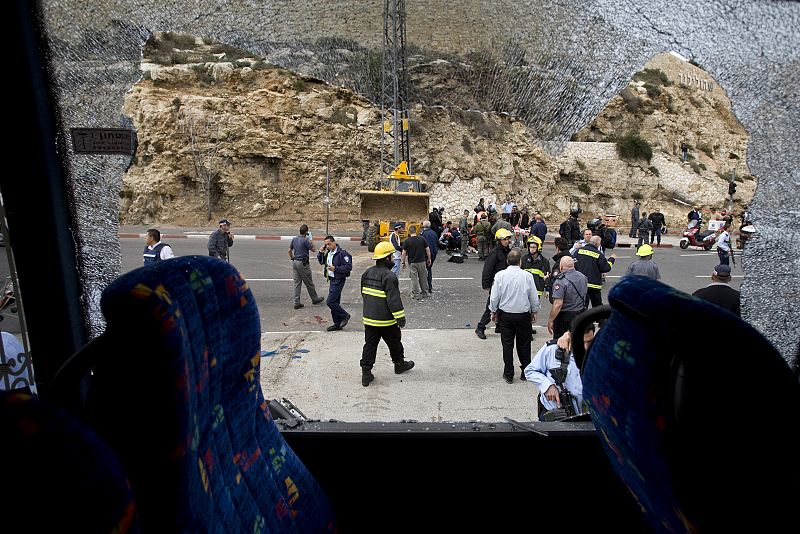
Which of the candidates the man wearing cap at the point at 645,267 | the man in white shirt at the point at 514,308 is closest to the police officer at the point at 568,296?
the man in white shirt at the point at 514,308

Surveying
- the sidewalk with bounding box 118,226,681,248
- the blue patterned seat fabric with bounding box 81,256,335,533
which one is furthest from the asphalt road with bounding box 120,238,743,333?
the blue patterned seat fabric with bounding box 81,256,335,533

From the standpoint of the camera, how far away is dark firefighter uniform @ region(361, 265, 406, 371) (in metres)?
6.21

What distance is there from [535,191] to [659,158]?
888cm

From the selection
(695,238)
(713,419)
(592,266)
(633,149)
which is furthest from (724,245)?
(633,149)

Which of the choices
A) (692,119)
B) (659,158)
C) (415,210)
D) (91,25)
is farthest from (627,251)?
A: (91,25)

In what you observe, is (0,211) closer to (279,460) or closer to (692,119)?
(279,460)

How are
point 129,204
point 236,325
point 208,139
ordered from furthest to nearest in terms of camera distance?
point 208,139 → point 129,204 → point 236,325

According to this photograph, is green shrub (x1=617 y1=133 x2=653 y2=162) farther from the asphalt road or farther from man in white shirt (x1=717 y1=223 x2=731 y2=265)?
man in white shirt (x1=717 y1=223 x2=731 y2=265)

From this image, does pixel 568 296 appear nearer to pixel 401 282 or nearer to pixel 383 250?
pixel 383 250

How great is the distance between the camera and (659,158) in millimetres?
32562

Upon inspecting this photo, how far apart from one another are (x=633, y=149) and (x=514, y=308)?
1180 inches

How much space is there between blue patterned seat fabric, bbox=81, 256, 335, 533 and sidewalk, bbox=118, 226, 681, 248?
21.4 metres

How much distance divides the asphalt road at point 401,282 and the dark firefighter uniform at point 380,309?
2.63 meters

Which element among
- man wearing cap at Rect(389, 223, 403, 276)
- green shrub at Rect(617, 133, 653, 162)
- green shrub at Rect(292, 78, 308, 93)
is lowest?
man wearing cap at Rect(389, 223, 403, 276)
